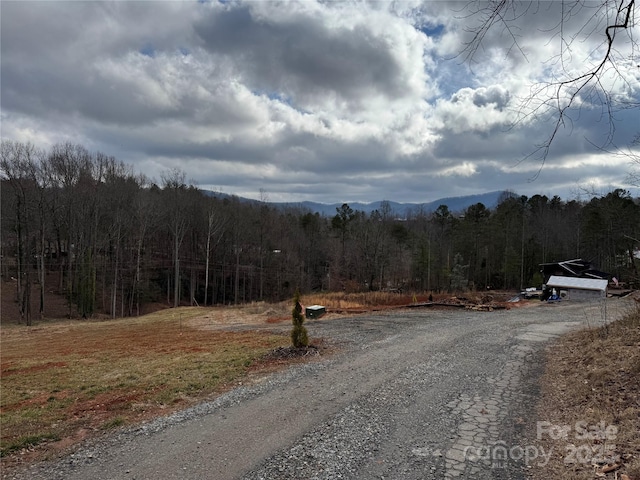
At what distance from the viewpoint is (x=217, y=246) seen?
4853 centimetres

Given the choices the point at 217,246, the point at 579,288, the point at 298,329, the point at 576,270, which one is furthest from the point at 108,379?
the point at 217,246

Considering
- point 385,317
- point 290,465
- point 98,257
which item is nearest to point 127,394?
point 290,465

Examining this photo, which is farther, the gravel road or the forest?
the forest

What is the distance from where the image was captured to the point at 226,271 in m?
47.7

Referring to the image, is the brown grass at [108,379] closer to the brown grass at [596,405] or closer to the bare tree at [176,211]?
the brown grass at [596,405]

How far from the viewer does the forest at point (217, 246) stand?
1298 inches

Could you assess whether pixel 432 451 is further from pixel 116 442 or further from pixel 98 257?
pixel 98 257

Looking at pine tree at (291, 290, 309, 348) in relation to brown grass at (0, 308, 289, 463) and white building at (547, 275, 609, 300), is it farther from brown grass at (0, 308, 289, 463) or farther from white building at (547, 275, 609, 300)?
white building at (547, 275, 609, 300)

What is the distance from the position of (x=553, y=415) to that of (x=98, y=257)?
41548mm

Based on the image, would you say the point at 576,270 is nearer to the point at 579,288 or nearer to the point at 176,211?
the point at 579,288

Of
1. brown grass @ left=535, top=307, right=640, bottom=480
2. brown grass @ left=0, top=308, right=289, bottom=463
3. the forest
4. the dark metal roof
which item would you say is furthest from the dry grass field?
the dark metal roof

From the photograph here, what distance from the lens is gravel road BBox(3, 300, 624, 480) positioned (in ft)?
13.4

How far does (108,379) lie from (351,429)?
6.03 m

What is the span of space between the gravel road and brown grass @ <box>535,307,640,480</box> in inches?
11.1
